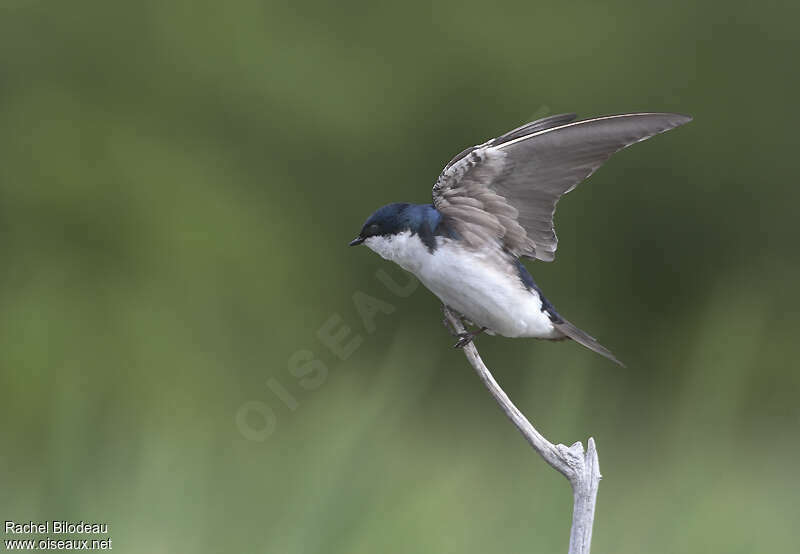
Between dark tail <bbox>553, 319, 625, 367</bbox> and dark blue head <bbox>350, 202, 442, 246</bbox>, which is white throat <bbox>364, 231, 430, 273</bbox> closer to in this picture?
dark blue head <bbox>350, 202, 442, 246</bbox>

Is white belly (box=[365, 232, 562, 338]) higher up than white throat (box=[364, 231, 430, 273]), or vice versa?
white throat (box=[364, 231, 430, 273])

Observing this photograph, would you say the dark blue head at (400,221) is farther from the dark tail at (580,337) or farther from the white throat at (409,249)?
the dark tail at (580,337)

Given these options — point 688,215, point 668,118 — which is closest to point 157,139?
point 688,215

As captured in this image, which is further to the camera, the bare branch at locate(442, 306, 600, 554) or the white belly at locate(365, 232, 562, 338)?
the white belly at locate(365, 232, 562, 338)

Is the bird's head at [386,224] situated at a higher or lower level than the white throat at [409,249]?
higher

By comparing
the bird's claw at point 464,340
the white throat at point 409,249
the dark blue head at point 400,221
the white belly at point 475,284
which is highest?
the dark blue head at point 400,221

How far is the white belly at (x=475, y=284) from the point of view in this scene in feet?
4.94

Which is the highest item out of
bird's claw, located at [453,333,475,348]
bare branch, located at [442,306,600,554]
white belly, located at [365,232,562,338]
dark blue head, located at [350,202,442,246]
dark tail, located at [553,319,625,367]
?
dark blue head, located at [350,202,442,246]

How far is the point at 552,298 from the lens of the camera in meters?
3.48

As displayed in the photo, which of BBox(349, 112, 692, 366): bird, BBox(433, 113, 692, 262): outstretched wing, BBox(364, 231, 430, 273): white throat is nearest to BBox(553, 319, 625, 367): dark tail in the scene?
BBox(349, 112, 692, 366): bird

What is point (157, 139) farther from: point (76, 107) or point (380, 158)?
point (380, 158)

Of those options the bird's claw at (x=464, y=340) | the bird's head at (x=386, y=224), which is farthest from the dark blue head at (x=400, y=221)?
the bird's claw at (x=464, y=340)

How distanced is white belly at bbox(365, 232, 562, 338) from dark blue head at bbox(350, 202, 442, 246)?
0.01 meters

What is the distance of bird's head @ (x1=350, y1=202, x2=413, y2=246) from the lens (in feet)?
5.08
